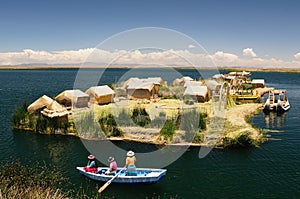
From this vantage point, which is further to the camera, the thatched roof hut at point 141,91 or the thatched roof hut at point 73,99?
the thatched roof hut at point 141,91

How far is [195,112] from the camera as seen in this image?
20922mm

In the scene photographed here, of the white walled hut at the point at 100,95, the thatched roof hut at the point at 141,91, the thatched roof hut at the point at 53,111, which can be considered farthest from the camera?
the thatched roof hut at the point at 141,91

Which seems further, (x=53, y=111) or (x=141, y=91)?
(x=141, y=91)

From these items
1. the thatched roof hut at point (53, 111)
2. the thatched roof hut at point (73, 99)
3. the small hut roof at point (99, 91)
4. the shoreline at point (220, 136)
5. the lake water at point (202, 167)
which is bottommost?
the lake water at point (202, 167)

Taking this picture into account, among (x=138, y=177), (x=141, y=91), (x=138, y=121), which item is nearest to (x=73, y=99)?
(x=138, y=121)

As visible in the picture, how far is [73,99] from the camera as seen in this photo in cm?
2520

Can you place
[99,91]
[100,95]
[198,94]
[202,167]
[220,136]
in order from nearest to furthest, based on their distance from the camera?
[202,167] → [220,136] → [100,95] → [99,91] → [198,94]

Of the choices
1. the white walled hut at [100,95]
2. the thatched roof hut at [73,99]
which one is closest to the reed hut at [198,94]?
the white walled hut at [100,95]

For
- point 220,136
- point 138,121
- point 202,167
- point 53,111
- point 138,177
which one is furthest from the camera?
point 53,111

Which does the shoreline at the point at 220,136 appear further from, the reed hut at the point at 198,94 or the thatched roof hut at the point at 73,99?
the reed hut at the point at 198,94

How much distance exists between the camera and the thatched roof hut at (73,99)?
2531cm

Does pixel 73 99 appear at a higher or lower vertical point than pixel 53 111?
higher

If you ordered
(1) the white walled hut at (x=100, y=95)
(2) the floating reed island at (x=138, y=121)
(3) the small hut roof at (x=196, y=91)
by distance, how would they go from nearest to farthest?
1. (2) the floating reed island at (x=138, y=121)
2. (1) the white walled hut at (x=100, y=95)
3. (3) the small hut roof at (x=196, y=91)

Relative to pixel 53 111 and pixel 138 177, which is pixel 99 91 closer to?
pixel 53 111
